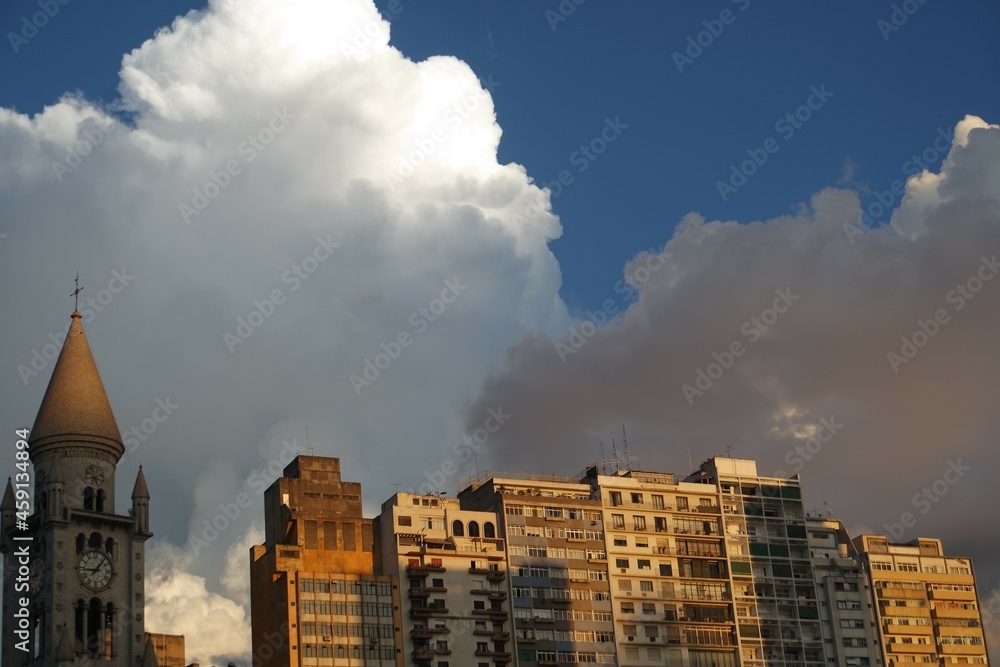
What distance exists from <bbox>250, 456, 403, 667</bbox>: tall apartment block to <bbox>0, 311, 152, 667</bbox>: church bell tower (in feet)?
50.2

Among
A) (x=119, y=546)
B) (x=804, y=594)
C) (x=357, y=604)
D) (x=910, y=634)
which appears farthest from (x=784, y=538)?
(x=119, y=546)

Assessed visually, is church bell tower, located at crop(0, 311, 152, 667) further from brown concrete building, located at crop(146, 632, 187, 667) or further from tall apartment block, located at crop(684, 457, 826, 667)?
tall apartment block, located at crop(684, 457, 826, 667)

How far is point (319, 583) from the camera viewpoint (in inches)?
5886

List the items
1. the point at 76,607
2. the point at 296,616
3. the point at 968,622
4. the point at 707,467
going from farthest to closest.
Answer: the point at 968,622
the point at 707,467
the point at 296,616
the point at 76,607

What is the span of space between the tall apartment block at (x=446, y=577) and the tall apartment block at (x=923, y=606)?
165 ft

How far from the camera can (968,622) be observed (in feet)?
623

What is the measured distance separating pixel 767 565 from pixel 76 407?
238 ft

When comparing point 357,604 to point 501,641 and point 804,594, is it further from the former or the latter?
point 804,594

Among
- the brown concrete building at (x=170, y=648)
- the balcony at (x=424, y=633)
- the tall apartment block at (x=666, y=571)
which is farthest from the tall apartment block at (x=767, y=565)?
the brown concrete building at (x=170, y=648)

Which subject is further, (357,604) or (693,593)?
(693,593)

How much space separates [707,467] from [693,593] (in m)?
16.1

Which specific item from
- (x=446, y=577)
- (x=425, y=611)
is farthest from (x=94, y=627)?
(x=446, y=577)

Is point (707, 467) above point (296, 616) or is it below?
above

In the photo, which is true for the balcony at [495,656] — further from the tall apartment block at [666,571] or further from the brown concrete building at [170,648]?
the brown concrete building at [170,648]
